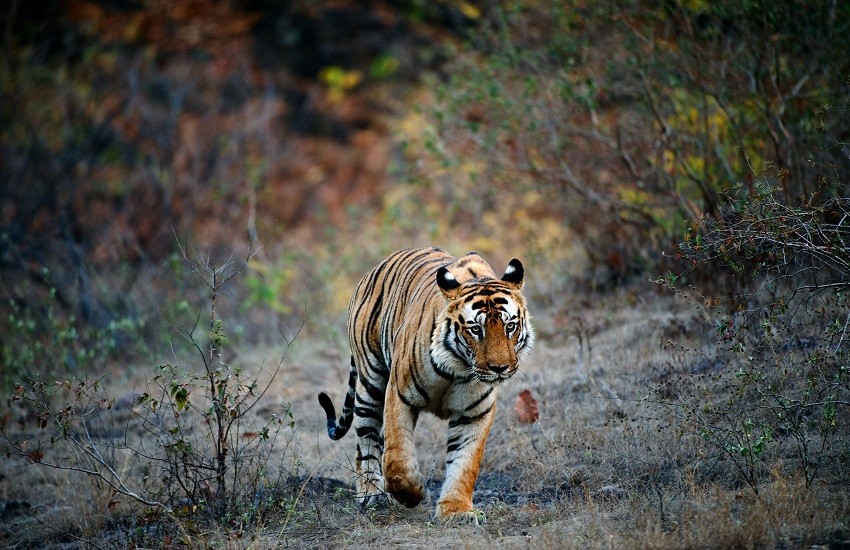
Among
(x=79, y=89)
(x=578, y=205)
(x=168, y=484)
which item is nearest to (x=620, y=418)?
(x=168, y=484)

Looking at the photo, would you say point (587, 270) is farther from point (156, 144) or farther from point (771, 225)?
point (156, 144)

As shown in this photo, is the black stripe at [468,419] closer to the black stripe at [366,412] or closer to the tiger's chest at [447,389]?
the tiger's chest at [447,389]

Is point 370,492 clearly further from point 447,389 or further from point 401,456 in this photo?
point 447,389

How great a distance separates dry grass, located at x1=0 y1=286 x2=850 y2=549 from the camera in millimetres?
4414

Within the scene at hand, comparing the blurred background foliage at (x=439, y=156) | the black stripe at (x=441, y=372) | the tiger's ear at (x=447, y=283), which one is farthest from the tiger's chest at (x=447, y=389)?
the blurred background foliage at (x=439, y=156)

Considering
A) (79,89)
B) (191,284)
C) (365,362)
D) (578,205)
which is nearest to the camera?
(365,362)

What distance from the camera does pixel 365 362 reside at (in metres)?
6.14

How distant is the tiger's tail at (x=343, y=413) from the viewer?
6011mm

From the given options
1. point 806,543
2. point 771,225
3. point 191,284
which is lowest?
point 191,284

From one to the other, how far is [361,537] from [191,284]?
7.30m

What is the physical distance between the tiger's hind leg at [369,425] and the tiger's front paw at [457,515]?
0.83m

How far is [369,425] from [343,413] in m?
0.37

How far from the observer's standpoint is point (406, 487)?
514 cm

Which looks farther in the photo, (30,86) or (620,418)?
(30,86)
